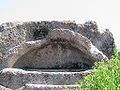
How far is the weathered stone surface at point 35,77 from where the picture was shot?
390 inches

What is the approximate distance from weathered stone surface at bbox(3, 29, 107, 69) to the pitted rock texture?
1.38 feet

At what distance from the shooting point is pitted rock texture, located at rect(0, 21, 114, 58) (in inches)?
453

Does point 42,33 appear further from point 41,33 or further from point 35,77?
point 35,77

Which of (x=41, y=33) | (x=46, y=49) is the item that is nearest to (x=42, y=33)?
(x=41, y=33)

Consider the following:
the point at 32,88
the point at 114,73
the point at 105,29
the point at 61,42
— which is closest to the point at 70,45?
the point at 61,42

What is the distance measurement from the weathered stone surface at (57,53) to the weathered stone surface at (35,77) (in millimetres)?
716

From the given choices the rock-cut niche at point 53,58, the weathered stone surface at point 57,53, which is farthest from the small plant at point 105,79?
the rock-cut niche at point 53,58

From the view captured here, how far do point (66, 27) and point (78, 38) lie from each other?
0.81m

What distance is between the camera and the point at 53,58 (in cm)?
1142

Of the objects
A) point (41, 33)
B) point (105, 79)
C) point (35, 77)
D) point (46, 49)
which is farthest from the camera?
point (41, 33)

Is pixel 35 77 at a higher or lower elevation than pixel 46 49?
lower

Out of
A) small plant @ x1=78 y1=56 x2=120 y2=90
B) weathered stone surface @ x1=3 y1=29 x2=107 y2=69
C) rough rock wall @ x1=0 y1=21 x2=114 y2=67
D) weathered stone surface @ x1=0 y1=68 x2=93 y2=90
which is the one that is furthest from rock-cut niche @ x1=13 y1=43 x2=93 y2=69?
small plant @ x1=78 y1=56 x2=120 y2=90

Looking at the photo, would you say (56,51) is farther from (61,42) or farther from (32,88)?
(32,88)

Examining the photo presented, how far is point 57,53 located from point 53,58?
132 millimetres
